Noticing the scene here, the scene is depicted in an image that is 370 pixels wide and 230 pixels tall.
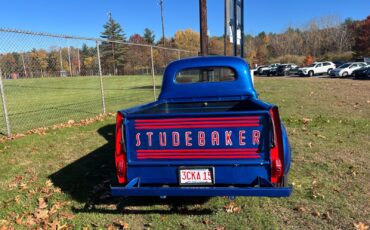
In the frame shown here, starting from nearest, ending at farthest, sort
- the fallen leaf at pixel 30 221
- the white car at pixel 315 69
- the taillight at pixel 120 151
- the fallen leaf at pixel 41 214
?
the taillight at pixel 120 151 < the fallen leaf at pixel 30 221 < the fallen leaf at pixel 41 214 < the white car at pixel 315 69

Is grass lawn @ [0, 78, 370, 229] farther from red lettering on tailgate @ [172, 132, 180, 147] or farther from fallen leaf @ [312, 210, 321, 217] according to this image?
red lettering on tailgate @ [172, 132, 180, 147]

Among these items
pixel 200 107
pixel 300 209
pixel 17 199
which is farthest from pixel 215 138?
pixel 17 199

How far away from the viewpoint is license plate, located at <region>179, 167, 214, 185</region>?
355cm

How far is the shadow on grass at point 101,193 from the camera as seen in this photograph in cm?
423

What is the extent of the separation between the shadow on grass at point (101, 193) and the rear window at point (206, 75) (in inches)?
77.0

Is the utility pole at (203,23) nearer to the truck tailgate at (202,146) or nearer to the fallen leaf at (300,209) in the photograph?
the fallen leaf at (300,209)

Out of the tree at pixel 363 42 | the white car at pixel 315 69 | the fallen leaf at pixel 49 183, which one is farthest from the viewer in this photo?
the tree at pixel 363 42

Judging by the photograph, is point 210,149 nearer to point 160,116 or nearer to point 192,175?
point 192,175

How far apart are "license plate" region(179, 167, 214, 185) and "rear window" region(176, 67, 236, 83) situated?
257 cm

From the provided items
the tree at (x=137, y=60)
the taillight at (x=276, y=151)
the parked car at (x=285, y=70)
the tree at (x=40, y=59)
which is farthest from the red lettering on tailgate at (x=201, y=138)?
the parked car at (x=285, y=70)

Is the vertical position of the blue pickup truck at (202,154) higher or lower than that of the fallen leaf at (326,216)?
higher

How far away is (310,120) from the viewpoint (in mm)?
9148

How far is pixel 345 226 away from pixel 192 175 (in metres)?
1.70

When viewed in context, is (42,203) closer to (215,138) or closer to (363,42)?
(215,138)
